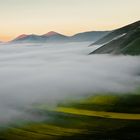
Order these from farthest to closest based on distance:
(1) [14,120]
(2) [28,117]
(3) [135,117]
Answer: (2) [28,117]
(1) [14,120]
(3) [135,117]

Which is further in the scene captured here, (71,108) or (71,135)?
(71,108)

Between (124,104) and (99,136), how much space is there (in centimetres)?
5988

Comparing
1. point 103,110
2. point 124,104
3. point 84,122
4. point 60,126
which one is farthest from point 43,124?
point 124,104

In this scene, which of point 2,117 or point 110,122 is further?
point 2,117

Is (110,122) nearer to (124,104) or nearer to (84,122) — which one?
(84,122)

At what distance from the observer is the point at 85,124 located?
157000 millimetres

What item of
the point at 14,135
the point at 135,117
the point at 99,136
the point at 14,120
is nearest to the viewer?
the point at 99,136

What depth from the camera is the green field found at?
136750 mm

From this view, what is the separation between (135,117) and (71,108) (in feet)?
153

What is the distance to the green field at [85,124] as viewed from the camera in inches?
5384

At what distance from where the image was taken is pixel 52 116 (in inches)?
7096

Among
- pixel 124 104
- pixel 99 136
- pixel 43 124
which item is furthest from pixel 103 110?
pixel 99 136

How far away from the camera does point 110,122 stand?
488ft

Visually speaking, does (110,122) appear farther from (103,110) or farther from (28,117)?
(28,117)
